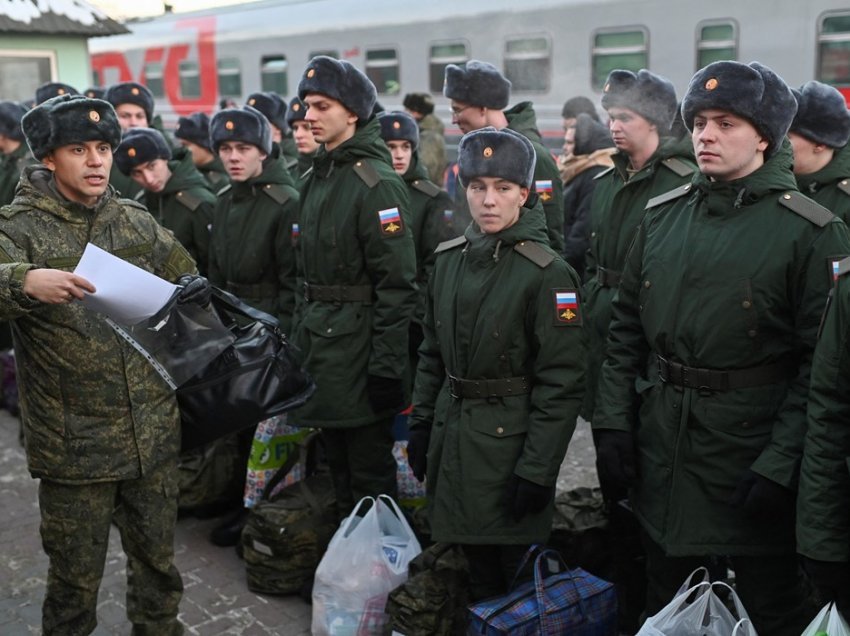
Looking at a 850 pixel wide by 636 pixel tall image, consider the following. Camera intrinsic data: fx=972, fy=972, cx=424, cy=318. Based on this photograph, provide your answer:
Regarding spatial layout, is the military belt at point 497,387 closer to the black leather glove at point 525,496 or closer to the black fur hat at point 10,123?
the black leather glove at point 525,496

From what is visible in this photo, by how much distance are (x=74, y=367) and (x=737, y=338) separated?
86.6 inches

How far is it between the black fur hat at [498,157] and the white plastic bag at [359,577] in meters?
1.38

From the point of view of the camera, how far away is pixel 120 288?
3.08 metres

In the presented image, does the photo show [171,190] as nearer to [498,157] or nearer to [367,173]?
[367,173]

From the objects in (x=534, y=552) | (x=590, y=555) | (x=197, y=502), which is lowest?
(x=197, y=502)

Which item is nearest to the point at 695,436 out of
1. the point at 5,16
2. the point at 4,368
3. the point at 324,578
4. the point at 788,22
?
the point at 324,578

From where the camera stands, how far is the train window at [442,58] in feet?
41.2

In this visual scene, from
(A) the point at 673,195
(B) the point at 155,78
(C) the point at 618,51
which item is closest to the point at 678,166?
(A) the point at 673,195

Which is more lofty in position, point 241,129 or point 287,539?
point 241,129

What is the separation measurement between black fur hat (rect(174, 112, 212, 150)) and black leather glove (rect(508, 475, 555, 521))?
4.56 meters

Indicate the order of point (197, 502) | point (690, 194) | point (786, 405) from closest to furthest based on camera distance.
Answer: point (786, 405) → point (690, 194) → point (197, 502)

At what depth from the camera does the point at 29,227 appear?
329cm

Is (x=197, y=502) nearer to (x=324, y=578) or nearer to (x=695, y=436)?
(x=324, y=578)

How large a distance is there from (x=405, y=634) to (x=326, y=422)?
44.1 inches
